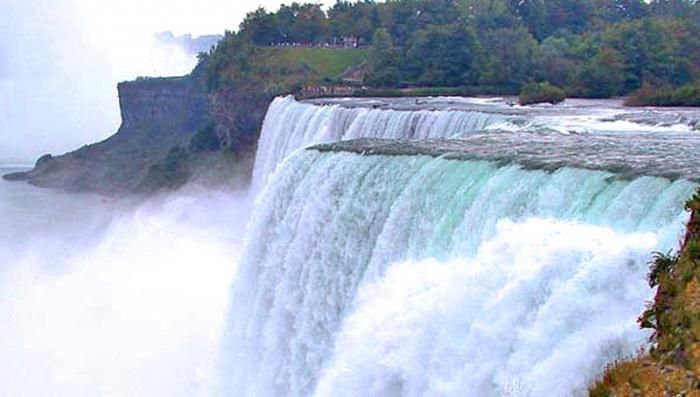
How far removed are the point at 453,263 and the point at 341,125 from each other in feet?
56.9

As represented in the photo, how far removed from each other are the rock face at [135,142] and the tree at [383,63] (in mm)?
12517

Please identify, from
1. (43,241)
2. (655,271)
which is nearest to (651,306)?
(655,271)

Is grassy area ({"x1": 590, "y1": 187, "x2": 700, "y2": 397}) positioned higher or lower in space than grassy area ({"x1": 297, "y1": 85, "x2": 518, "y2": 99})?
higher

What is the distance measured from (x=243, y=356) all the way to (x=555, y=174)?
21.4 ft

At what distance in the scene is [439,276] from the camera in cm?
1148

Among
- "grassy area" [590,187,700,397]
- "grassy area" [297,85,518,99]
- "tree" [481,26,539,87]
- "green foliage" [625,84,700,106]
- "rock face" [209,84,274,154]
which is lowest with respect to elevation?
"rock face" [209,84,274,154]

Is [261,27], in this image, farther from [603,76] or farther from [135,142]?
[603,76]

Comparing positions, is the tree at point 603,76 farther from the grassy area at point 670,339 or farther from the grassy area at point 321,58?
the grassy area at point 670,339

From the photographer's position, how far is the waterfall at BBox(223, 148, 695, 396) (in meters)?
9.14

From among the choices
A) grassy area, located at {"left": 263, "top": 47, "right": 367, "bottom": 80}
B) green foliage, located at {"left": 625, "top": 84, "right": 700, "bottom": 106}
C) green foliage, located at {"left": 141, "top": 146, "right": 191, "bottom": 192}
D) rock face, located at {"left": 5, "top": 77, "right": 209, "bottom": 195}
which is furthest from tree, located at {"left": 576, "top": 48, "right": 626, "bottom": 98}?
rock face, located at {"left": 5, "top": 77, "right": 209, "bottom": 195}

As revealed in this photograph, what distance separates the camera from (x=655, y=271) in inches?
335

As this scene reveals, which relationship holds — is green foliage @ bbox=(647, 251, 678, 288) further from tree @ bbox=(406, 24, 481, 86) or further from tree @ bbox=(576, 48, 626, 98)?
tree @ bbox=(406, 24, 481, 86)

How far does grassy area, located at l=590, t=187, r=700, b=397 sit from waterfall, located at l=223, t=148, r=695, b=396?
0.40 metres

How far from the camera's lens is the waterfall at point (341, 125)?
23891 mm
